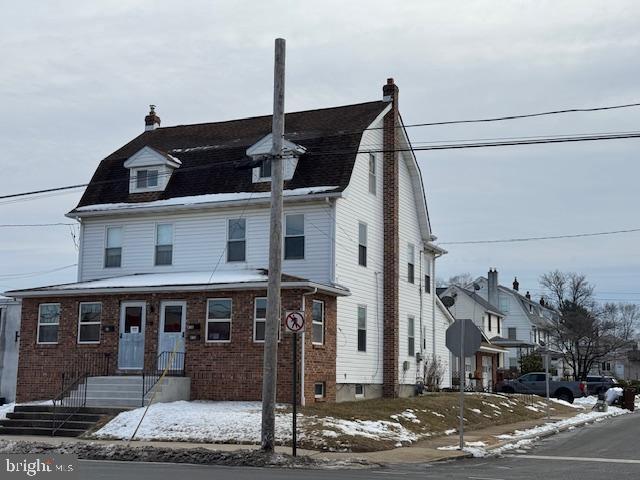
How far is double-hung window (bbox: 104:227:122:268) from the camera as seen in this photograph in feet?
Result: 101

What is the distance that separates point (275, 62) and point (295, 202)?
1038 cm

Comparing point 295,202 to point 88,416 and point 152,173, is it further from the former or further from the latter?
point 88,416

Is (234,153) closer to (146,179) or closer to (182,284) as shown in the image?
(146,179)

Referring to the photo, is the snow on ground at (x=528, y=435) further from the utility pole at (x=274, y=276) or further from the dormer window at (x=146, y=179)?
the dormer window at (x=146, y=179)

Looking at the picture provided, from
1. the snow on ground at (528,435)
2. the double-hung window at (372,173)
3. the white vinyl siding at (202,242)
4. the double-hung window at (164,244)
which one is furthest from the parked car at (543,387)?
the double-hung window at (164,244)

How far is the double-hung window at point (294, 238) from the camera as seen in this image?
27.9 m

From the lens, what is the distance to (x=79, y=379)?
25828 mm

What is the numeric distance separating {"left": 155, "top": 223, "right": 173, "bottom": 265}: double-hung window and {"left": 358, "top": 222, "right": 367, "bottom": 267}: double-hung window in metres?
6.74

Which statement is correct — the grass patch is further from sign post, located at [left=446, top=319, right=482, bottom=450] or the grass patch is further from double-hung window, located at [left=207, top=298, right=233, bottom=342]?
double-hung window, located at [left=207, top=298, right=233, bottom=342]

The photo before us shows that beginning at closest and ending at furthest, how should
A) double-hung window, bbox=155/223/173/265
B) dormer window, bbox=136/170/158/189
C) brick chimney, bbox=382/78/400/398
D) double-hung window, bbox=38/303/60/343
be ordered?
double-hung window, bbox=38/303/60/343, double-hung window, bbox=155/223/173/265, brick chimney, bbox=382/78/400/398, dormer window, bbox=136/170/158/189

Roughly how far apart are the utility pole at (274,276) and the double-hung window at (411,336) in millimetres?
16417

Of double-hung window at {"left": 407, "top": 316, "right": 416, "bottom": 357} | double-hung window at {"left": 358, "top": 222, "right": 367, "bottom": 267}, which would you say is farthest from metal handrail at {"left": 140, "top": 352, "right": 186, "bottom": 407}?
double-hung window at {"left": 407, "top": 316, "right": 416, "bottom": 357}

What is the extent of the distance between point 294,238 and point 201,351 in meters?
5.16

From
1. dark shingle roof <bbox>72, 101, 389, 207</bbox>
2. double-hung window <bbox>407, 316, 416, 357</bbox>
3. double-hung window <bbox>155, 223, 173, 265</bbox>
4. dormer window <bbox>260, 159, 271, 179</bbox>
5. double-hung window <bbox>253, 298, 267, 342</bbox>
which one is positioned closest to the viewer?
double-hung window <bbox>253, 298, 267, 342</bbox>
